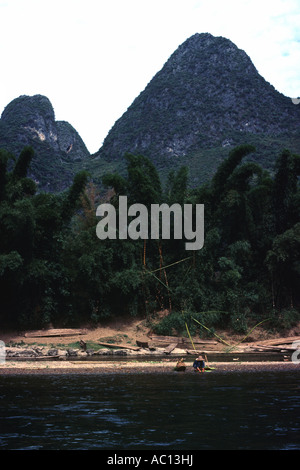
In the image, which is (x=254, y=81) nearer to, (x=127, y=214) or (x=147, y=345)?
(x=127, y=214)

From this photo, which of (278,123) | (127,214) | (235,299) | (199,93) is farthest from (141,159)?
(199,93)

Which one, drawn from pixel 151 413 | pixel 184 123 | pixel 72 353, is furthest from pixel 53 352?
pixel 184 123

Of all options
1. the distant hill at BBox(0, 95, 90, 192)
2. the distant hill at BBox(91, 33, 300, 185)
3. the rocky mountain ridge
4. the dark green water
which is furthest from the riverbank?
the distant hill at BBox(0, 95, 90, 192)

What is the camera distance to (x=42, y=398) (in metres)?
12.4

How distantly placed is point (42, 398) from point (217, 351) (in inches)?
723

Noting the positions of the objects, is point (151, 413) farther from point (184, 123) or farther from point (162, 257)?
point (184, 123)

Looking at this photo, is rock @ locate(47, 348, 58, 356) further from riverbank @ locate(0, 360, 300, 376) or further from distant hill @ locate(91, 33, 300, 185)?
distant hill @ locate(91, 33, 300, 185)

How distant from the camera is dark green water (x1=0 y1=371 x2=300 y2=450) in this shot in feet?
25.7

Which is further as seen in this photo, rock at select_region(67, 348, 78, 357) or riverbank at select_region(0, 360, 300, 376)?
rock at select_region(67, 348, 78, 357)

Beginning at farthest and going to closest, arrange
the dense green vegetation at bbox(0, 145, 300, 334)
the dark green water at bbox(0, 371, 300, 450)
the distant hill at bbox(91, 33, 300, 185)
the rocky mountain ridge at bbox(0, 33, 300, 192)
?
1. the distant hill at bbox(91, 33, 300, 185)
2. the rocky mountain ridge at bbox(0, 33, 300, 192)
3. the dense green vegetation at bbox(0, 145, 300, 334)
4. the dark green water at bbox(0, 371, 300, 450)

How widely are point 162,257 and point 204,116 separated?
83543 mm

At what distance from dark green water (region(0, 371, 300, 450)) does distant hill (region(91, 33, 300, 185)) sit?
232 feet

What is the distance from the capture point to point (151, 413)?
401 inches

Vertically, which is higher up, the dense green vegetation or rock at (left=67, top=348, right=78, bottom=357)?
the dense green vegetation
